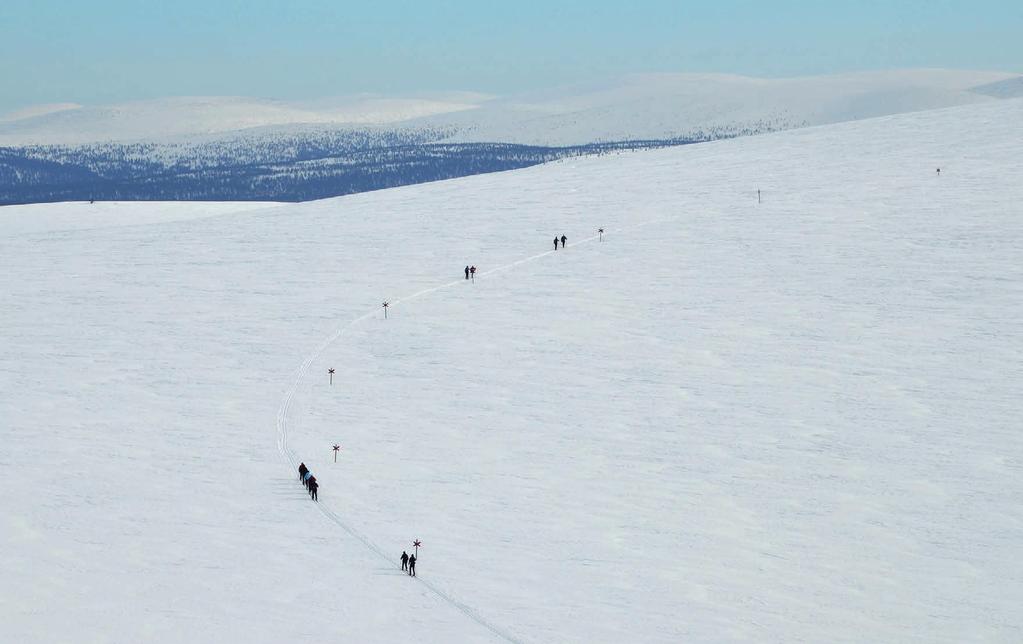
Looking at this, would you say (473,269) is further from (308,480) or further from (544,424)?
(308,480)

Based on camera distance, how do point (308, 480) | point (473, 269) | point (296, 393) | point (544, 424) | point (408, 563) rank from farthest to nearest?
point (473, 269) → point (296, 393) → point (544, 424) → point (308, 480) → point (408, 563)

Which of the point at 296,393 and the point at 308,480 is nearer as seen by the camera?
the point at 308,480

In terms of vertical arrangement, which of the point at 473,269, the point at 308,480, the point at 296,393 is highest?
the point at 473,269

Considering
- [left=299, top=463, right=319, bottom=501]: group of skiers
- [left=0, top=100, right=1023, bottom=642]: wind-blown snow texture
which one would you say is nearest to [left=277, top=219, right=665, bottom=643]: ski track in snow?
[left=0, top=100, right=1023, bottom=642]: wind-blown snow texture

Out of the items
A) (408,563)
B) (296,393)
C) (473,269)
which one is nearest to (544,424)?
(296,393)

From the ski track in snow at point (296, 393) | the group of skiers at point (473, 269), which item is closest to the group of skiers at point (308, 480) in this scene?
the ski track in snow at point (296, 393)

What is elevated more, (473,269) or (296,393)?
(473,269)

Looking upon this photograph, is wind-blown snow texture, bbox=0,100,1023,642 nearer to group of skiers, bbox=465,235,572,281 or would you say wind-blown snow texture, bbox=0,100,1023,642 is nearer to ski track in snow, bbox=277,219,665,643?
ski track in snow, bbox=277,219,665,643

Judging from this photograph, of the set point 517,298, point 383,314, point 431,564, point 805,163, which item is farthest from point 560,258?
point 431,564
